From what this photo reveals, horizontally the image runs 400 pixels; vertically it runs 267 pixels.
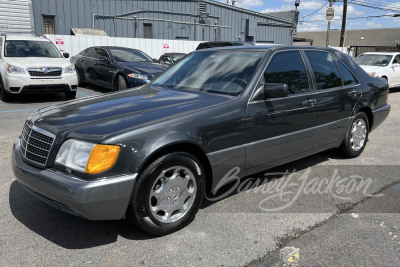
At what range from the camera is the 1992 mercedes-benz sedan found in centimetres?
259

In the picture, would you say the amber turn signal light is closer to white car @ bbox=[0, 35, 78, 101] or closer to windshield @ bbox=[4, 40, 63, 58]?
white car @ bbox=[0, 35, 78, 101]

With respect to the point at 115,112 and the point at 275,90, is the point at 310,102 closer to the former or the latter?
the point at 275,90

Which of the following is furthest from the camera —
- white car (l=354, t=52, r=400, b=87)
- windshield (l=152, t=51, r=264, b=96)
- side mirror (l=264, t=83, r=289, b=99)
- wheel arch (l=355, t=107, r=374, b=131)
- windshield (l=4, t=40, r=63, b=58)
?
white car (l=354, t=52, r=400, b=87)

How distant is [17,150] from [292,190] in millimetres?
2861

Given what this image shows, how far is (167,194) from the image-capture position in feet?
9.56

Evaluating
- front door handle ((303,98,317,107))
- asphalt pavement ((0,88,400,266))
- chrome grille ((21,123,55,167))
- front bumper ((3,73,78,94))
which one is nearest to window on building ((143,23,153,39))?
front bumper ((3,73,78,94))

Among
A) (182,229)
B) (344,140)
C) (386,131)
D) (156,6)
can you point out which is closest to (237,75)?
(182,229)

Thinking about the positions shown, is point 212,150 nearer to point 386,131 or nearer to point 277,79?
point 277,79

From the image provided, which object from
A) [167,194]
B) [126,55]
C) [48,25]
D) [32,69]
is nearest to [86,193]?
[167,194]

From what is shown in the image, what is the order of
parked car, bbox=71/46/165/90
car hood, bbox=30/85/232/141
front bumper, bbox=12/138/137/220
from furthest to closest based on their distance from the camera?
1. parked car, bbox=71/46/165/90
2. car hood, bbox=30/85/232/141
3. front bumper, bbox=12/138/137/220

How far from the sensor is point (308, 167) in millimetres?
4715

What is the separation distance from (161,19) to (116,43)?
6.25m

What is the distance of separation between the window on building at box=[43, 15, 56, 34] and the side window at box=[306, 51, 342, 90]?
18.1 m

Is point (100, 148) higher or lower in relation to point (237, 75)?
lower
